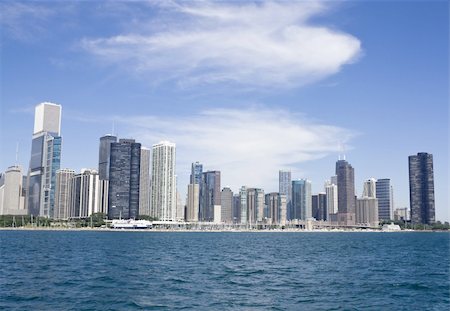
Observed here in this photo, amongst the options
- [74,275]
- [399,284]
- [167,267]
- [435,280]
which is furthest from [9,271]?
[435,280]

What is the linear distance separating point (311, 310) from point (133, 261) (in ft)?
157

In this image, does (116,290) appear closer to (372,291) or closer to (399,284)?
(372,291)

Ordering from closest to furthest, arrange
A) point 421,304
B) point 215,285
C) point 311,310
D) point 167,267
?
point 311,310, point 421,304, point 215,285, point 167,267

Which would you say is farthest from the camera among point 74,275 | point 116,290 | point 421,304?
point 74,275

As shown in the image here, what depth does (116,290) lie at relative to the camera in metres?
49.6

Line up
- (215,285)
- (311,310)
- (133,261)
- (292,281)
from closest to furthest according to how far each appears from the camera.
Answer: (311,310) < (215,285) < (292,281) < (133,261)

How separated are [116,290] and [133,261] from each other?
33861mm

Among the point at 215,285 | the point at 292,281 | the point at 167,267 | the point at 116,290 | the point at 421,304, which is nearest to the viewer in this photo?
the point at 421,304

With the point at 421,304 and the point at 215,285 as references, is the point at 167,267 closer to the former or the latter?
the point at 215,285

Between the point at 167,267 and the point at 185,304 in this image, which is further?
the point at 167,267

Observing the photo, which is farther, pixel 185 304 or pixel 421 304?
pixel 421 304

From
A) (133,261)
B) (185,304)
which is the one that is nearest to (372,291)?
(185,304)

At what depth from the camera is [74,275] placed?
6112 cm

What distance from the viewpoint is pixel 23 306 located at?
41062 mm
